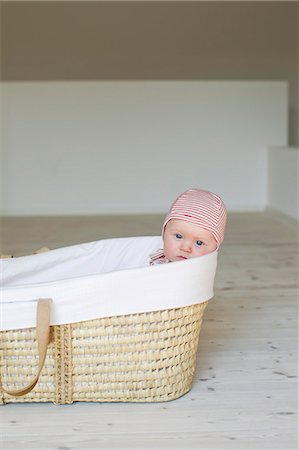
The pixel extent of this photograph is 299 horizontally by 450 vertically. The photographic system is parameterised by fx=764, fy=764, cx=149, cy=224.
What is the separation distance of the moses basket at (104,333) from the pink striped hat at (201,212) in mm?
103

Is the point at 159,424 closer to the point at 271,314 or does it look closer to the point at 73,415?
the point at 73,415

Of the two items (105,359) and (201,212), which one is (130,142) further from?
(105,359)

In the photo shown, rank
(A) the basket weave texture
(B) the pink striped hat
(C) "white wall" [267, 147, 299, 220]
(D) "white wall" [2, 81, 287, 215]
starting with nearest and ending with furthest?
(A) the basket weave texture, (B) the pink striped hat, (C) "white wall" [267, 147, 299, 220], (D) "white wall" [2, 81, 287, 215]

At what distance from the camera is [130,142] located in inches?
222

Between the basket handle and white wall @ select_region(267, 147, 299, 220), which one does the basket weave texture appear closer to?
the basket handle

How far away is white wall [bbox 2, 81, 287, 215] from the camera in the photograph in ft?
18.3

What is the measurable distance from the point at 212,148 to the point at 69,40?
208 cm

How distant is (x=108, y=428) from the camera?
1645 millimetres

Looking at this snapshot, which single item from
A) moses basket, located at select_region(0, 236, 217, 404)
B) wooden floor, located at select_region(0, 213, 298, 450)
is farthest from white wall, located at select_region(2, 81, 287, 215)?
moses basket, located at select_region(0, 236, 217, 404)

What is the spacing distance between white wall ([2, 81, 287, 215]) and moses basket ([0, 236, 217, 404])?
12.7 ft

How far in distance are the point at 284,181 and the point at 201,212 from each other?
11.5 ft

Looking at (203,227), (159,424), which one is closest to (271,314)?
(203,227)

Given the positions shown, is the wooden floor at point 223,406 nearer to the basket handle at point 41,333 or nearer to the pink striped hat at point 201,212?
the basket handle at point 41,333

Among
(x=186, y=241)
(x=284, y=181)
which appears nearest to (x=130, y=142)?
(x=284, y=181)
